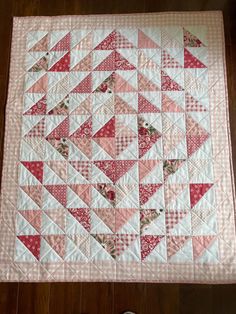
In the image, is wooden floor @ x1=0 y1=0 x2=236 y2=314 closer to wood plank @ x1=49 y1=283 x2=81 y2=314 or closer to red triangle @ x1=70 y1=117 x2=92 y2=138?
wood plank @ x1=49 y1=283 x2=81 y2=314

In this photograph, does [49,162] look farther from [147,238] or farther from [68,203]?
[147,238]

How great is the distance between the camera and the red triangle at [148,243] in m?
1.19

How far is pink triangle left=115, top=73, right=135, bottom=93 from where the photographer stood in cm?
131

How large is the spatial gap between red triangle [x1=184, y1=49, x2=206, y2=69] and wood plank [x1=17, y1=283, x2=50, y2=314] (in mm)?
846

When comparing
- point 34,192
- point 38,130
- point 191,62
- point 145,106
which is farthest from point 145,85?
point 34,192

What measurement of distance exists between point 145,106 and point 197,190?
321 millimetres

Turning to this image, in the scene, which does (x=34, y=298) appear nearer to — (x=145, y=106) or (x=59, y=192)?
(x=59, y=192)

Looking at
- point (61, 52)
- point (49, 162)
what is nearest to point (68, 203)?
point (49, 162)

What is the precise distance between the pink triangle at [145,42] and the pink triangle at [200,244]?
66 centimetres

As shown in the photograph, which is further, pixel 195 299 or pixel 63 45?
pixel 63 45

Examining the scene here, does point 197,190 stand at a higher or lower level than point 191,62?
lower

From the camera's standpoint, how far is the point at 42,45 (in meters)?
1.37

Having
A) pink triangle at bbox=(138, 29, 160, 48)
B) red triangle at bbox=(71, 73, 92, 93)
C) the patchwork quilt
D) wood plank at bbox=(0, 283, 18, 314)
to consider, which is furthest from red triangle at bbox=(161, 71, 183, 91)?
wood plank at bbox=(0, 283, 18, 314)

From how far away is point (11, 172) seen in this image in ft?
4.17
